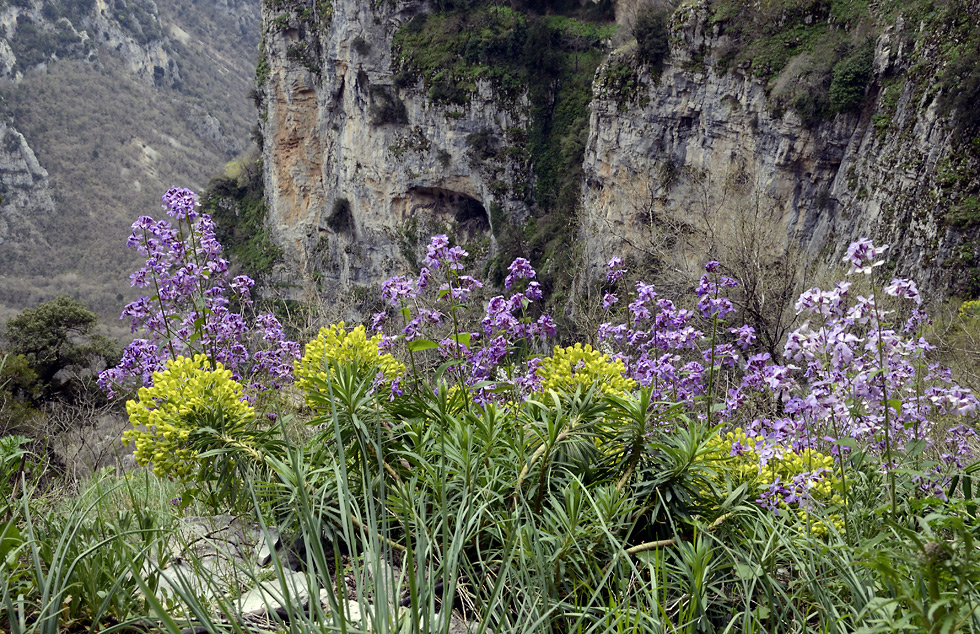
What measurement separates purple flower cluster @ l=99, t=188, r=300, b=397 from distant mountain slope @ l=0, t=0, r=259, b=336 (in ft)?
157

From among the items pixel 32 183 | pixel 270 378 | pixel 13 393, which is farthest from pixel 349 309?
pixel 32 183

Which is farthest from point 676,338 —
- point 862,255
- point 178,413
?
point 178,413

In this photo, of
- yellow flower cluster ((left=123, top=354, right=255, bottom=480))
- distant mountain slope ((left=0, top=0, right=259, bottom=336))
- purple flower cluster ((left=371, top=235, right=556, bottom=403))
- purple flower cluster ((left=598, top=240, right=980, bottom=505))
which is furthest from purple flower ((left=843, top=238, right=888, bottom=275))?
distant mountain slope ((left=0, top=0, right=259, bottom=336))

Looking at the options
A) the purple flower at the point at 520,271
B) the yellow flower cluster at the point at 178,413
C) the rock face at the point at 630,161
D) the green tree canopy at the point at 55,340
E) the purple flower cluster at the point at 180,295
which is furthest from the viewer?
the green tree canopy at the point at 55,340

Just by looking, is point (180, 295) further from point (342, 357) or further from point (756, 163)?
point (756, 163)

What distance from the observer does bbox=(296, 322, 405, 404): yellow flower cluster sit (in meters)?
2.03

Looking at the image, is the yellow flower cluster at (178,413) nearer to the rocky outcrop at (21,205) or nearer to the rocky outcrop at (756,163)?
the rocky outcrop at (756,163)

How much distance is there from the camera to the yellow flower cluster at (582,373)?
2088mm

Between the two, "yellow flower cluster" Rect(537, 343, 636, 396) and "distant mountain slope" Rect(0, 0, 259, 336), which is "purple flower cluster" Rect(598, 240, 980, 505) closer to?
"yellow flower cluster" Rect(537, 343, 636, 396)

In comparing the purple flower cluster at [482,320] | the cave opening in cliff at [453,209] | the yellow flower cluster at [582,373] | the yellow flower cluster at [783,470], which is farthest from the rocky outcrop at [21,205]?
the yellow flower cluster at [783,470]

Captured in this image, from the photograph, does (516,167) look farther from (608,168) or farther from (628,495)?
(628,495)

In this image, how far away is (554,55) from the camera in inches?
1085

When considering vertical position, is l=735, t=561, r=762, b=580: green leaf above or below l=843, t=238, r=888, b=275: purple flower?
below

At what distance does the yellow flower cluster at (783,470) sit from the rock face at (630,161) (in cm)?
829
